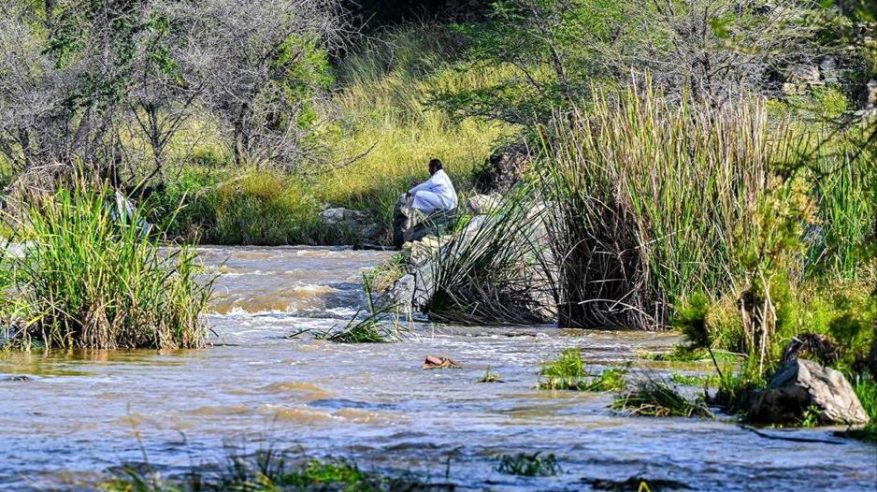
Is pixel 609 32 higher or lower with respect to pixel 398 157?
higher

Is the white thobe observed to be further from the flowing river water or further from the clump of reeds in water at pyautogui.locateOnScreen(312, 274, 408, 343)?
the flowing river water

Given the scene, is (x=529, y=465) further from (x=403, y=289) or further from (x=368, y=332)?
(x=403, y=289)

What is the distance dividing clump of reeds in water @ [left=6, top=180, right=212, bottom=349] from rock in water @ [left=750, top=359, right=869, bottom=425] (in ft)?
18.1

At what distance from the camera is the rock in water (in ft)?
22.2

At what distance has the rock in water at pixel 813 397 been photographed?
6.76 metres

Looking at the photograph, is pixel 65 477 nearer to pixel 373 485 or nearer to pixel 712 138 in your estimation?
pixel 373 485

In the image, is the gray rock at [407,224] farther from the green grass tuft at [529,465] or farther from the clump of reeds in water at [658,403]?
the green grass tuft at [529,465]

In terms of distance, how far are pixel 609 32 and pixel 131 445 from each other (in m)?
22.0

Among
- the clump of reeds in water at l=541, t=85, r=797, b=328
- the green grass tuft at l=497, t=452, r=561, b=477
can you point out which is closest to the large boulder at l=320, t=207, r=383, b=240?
the clump of reeds in water at l=541, t=85, r=797, b=328

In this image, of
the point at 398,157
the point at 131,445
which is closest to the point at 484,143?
the point at 398,157

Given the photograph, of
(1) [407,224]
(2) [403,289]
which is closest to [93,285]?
(2) [403,289]

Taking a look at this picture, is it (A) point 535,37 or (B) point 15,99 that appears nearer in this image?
(B) point 15,99

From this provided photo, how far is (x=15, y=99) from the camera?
2542cm

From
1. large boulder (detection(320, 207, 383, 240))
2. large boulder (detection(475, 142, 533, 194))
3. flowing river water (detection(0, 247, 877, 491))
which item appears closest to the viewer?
flowing river water (detection(0, 247, 877, 491))
